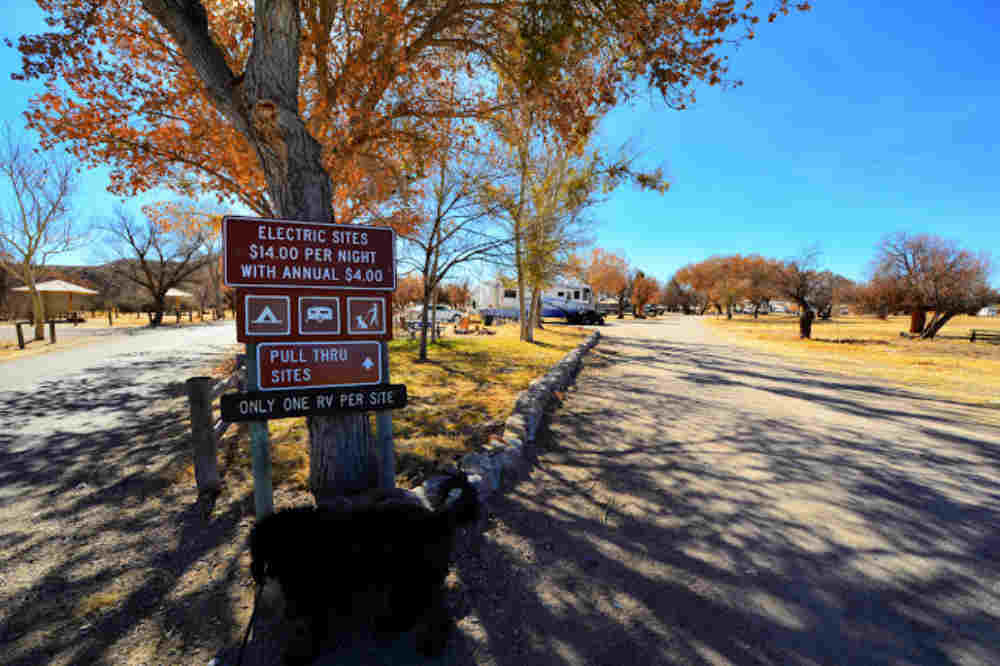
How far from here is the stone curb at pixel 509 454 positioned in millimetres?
3306

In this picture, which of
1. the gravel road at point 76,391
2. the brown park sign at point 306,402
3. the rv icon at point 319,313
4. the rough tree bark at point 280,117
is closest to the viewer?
the brown park sign at point 306,402

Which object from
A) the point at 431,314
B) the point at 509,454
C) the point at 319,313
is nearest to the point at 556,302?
the point at 431,314

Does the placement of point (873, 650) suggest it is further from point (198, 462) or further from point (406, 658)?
point (198, 462)

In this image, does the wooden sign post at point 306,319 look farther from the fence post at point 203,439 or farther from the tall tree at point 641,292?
the tall tree at point 641,292

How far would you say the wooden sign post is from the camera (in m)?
2.38

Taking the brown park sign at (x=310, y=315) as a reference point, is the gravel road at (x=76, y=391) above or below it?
below

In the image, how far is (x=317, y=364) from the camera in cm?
259

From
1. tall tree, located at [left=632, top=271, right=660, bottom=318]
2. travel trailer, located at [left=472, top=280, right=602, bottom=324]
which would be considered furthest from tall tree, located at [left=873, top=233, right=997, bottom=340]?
tall tree, located at [left=632, top=271, right=660, bottom=318]

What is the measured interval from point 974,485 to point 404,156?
987 centimetres

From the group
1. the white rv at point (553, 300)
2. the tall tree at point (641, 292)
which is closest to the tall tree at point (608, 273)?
the tall tree at point (641, 292)

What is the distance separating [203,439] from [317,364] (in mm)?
1714

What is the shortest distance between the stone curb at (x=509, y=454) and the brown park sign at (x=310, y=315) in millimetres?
1310

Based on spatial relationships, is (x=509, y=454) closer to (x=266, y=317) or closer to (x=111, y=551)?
(x=266, y=317)

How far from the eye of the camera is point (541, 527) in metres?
3.01
